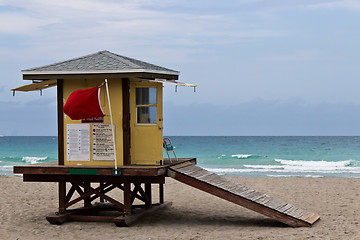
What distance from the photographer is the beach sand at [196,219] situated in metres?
10.5

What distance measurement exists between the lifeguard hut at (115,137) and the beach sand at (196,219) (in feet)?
1.51

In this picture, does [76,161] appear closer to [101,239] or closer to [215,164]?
[101,239]

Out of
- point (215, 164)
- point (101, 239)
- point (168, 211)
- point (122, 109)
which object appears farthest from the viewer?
point (215, 164)

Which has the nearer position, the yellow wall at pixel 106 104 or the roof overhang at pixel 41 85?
the yellow wall at pixel 106 104

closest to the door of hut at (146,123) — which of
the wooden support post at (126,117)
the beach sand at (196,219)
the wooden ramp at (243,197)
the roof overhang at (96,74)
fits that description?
the wooden support post at (126,117)

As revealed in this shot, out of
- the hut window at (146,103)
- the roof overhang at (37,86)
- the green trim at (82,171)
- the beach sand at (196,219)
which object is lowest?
the beach sand at (196,219)

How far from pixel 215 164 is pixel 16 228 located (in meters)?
29.9

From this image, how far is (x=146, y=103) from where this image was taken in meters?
11.7

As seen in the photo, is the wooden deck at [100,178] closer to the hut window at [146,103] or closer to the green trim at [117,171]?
the green trim at [117,171]

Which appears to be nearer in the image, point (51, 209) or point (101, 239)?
point (101, 239)

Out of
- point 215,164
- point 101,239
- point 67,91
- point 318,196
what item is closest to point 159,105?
point 67,91

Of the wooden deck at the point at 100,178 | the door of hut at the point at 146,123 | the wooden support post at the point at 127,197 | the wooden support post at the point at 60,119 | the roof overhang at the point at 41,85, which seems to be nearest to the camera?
the wooden deck at the point at 100,178

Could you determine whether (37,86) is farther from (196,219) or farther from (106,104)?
(196,219)

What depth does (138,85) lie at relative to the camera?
38.2 ft
